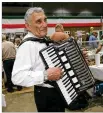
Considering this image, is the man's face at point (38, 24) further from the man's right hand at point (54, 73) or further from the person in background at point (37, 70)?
the man's right hand at point (54, 73)

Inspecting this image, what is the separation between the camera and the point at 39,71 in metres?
1.88

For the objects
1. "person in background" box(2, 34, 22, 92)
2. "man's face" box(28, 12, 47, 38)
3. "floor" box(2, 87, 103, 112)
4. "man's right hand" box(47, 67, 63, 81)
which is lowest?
"floor" box(2, 87, 103, 112)

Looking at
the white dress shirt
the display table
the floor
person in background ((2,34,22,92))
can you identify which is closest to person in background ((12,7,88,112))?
the white dress shirt

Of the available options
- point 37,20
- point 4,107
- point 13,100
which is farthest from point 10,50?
point 37,20

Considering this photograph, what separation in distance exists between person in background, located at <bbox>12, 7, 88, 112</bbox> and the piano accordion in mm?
50

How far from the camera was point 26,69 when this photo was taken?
1821 millimetres

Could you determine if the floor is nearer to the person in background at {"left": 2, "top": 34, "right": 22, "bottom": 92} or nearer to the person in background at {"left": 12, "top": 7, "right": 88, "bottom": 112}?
the person in background at {"left": 2, "top": 34, "right": 22, "bottom": 92}

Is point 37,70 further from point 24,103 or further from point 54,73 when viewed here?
point 24,103

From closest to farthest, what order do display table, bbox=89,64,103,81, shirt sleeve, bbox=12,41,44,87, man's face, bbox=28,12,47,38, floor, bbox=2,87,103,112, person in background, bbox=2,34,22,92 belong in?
1. shirt sleeve, bbox=12,41,44,87
2. man's face, bbox=28,12,47,38
3. display table, bbox=89,64,103,81
4. floor, bbox=2,87,103,112
5. person in background, bbox=2,34,22,92

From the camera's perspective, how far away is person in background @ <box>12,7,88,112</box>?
71.6 inches

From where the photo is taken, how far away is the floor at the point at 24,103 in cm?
422

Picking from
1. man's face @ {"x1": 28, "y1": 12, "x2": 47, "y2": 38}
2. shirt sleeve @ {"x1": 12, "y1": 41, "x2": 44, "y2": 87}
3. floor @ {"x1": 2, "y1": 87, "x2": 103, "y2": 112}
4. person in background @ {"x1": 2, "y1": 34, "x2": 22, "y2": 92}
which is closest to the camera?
shirt sleeve @ {"x1": 12, "y1": 41, "x2": 44, "y2": 87}

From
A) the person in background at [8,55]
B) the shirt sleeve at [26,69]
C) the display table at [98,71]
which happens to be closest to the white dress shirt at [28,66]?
the shirt sleeve at [26,69]

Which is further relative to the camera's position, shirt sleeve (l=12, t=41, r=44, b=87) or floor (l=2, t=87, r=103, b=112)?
floor (l=2, t=87, r=103, b=112)
